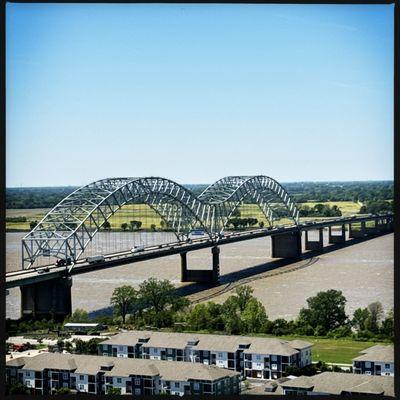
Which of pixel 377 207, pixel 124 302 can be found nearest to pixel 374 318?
pixel 124 302

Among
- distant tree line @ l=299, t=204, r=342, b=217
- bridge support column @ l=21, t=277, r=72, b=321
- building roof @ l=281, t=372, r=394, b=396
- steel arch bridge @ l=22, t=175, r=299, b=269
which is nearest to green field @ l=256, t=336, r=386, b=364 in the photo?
building roof @ l=281, t=372, r=394, b=396

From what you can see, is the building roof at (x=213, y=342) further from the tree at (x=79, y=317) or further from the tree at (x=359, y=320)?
the tree at (x=79, y=317)

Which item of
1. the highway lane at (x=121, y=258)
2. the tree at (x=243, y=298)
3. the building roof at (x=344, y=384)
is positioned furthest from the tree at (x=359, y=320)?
the highway lane at (x=121, y=258)

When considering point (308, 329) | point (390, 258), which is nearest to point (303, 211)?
point (390, 258)

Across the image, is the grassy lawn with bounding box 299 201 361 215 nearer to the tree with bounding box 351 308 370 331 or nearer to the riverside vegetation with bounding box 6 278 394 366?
the riverside vegetation with bounding box 6 278 394 366

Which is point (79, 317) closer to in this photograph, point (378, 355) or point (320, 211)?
point (378, 355)
